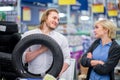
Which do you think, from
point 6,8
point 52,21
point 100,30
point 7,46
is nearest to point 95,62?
point 100,30

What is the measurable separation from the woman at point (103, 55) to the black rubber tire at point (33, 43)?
137 cm

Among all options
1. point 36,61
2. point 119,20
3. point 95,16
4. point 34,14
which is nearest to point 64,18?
point 34,14

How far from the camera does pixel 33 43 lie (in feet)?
7.08

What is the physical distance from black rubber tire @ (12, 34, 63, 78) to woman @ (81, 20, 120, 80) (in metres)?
1.37

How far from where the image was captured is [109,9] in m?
11.4

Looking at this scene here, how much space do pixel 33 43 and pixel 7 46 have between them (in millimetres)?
316

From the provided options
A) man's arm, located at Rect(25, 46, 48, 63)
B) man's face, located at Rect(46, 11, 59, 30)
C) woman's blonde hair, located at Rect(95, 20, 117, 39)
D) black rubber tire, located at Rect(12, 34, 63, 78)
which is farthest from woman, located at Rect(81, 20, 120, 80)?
black rubber tire, located at Rect(12, 34, 63, 78)

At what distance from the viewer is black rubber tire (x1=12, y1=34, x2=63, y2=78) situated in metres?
2.06

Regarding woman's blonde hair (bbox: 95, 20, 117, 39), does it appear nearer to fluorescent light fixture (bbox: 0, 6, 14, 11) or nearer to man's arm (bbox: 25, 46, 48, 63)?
man's arm (bbox: 25, 46, 48, 63)

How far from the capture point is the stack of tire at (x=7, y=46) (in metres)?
2.15

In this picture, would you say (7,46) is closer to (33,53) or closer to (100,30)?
(33,53)

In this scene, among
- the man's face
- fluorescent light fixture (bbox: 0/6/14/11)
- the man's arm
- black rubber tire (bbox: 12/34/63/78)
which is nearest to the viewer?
black rubber tire (bbox: 12/34/63/78)

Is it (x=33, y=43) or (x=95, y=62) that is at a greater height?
(x=33, y=43)

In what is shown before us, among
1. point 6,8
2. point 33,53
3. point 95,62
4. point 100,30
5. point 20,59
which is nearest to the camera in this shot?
point 20,59
